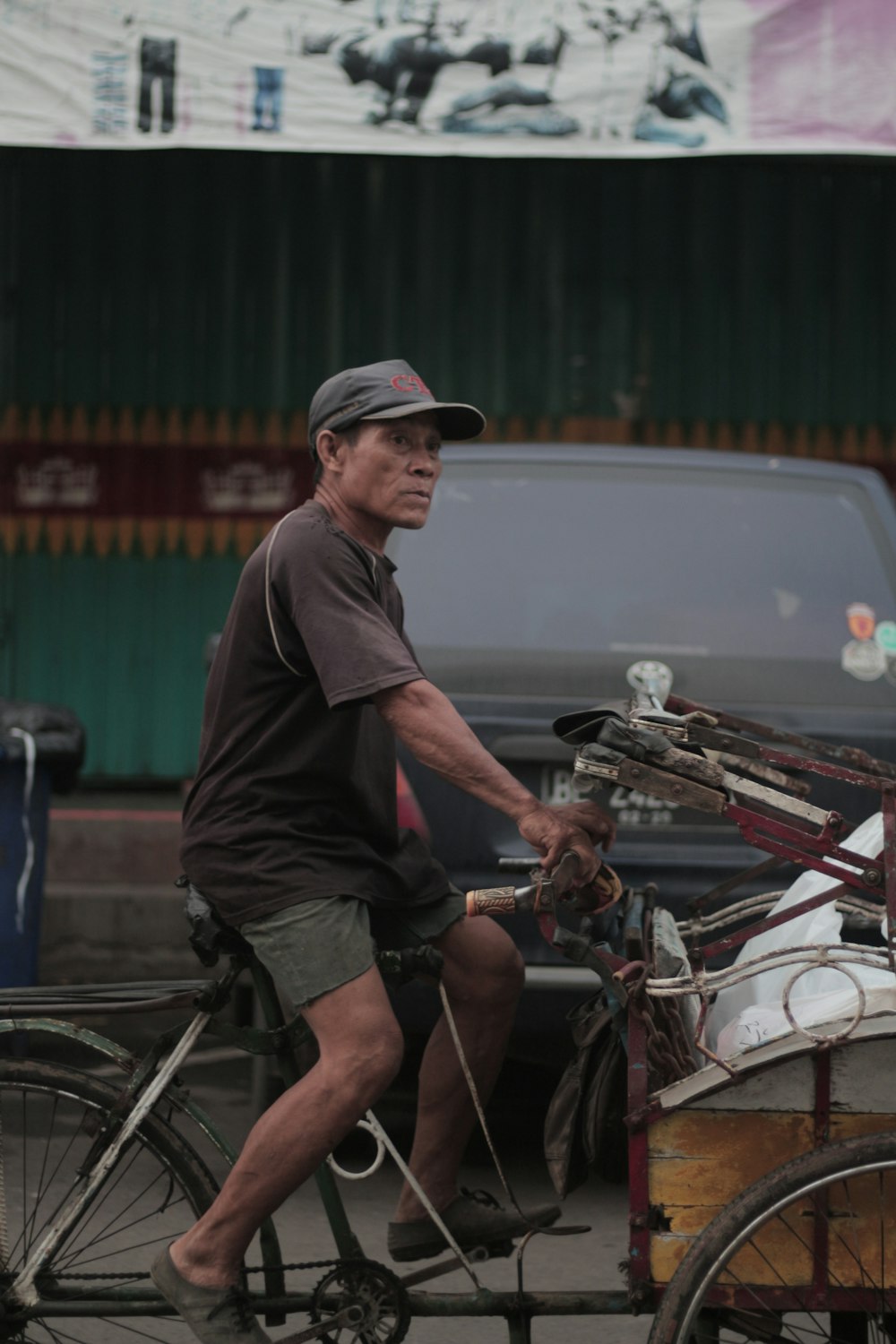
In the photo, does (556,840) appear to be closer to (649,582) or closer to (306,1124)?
(306,1124)

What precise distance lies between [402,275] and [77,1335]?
21.0 feet

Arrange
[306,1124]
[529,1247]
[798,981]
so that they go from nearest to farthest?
1. [306,1124]
2. [798,981]
3. [529,1247]

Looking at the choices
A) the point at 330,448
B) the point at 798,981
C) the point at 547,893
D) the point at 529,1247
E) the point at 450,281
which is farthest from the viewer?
the point at 450,281

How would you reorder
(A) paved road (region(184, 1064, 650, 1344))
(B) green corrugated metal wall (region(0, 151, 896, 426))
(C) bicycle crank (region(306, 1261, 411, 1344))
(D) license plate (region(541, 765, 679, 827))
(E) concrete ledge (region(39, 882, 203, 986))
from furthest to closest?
(B) green corrugated metal wall (region(0, 151, 896, 426))
(E) concrete ledge (region(39, 882, 203, 986))
(D) license plate (region(541, 765, 679, 827))
(A) paved road (region(184, 1064, 650, 1344))
(C) bicycle crank (region(306, 1261, 411, 1344))

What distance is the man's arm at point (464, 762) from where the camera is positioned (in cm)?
273

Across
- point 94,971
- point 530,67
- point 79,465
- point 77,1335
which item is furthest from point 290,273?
point 77,1335

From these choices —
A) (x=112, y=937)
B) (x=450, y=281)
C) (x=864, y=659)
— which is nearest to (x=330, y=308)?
(x=450, y=281)

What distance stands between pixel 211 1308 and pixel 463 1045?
64 centimetres

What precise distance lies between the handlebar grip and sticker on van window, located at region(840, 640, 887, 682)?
217 centimetres

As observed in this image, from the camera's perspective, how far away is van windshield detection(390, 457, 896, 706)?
15.3 ft

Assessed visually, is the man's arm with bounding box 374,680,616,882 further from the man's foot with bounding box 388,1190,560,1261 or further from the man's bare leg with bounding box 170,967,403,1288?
the man's foot with bounding box 388,1190,560,1261

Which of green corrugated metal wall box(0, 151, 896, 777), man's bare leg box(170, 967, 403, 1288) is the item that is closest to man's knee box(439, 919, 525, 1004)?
man's bare leg box(170, 967, 403, 1288)

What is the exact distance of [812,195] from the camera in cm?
882

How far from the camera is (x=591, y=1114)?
2879 mm
